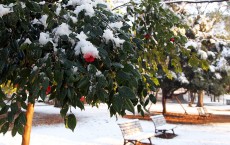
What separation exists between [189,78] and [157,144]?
27.5ft

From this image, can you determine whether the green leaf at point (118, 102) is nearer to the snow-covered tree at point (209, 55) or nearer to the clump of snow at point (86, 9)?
the clump of snow at point (86, 9)

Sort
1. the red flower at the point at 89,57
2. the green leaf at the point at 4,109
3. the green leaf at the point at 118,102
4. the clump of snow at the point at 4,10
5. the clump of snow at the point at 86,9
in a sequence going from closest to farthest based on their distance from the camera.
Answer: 1. the green leaf at the point at 118,102
2. the red flower at the point at 89,57
3. the clump of snow at the point at 4,10
4. the green leaf at the point at 4,109
5. the clump of snow at the point at 86,9

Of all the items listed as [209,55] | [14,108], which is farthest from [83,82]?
[209,55]

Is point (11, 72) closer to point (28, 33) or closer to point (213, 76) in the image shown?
point (28, 33)

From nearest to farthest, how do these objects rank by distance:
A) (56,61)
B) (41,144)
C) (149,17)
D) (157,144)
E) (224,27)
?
(56,61) → (149,17) → (41,144) → (157,144) → (224,27)

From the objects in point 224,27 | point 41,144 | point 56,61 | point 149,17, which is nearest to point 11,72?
point 56,61

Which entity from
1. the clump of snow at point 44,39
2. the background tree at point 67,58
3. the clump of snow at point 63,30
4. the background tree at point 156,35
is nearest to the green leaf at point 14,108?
the background tree at point 67,58

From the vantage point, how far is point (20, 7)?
1970 mm

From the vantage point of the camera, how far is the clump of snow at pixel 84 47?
190 centimetres

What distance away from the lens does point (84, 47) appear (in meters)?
1.92

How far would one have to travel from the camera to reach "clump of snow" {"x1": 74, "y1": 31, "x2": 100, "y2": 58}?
74.7 inches

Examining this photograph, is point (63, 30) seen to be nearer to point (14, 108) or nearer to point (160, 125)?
point (14, 108)

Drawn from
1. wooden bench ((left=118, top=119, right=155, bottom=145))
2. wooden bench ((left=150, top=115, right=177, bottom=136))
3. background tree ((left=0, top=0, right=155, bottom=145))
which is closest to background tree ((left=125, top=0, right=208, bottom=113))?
background tree ((left=0, top=0, right=155, bottom=145))

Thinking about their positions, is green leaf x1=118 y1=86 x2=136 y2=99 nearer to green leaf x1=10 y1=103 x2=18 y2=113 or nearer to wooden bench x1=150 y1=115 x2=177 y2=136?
green leaf x1=10 y1=103 x2=18 y2=113
